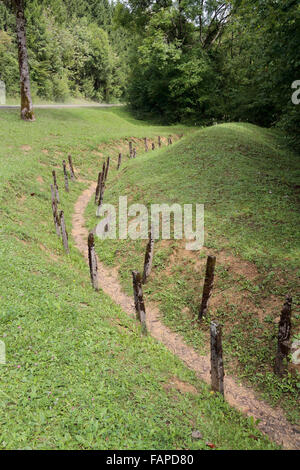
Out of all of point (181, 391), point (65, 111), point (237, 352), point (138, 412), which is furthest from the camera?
point (65, 111)

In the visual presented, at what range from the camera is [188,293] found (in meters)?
8.73

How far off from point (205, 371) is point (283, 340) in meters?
1.86

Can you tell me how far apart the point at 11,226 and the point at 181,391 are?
304 inches

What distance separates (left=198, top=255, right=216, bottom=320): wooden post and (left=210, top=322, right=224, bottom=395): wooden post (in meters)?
2.10

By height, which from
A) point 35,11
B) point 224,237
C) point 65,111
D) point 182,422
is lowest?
point 182,422

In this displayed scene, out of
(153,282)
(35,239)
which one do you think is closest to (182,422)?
(153,282)

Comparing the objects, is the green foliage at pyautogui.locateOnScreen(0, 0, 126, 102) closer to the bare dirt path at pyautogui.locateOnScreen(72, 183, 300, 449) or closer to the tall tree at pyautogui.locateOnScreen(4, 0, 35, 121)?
the tall tree at pyautogui.locateOnScreen(4, 0, 35, 121)

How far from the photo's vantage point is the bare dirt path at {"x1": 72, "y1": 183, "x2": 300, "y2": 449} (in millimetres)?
5270

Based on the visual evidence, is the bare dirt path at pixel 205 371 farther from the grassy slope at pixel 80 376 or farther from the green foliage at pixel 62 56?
the green foliage at pixel 62 56

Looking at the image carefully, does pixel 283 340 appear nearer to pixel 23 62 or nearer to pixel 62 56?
pixel 23 62

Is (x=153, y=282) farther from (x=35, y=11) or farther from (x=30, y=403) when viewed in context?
(x=35, y=11)

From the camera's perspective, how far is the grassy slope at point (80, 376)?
4.08 meters

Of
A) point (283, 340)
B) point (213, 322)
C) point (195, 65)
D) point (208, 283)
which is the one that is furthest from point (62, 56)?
point (283, 340)

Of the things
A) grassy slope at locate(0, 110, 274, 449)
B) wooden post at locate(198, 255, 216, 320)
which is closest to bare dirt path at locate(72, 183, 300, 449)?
grassy slope at locate(0, 110, 274, 449)
